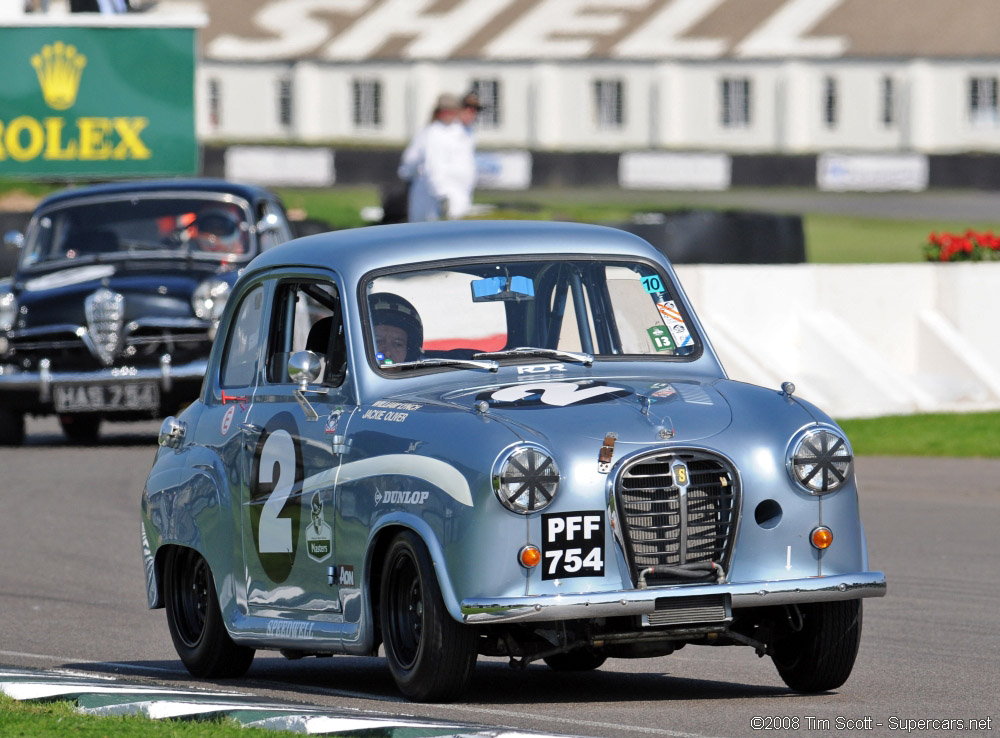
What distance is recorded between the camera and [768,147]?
8600 centimetres

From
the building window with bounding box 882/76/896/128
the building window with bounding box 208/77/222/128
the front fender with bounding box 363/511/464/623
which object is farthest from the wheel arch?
the building window with bounding box 208/77/222/128

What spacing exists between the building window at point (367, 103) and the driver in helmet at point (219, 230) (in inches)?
2897

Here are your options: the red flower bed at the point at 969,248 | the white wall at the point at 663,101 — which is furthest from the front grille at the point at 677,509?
the white wall at the point at 663,101

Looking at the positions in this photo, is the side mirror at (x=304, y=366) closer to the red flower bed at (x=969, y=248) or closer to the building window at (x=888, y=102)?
the red flower bed at (x=969, y=248)

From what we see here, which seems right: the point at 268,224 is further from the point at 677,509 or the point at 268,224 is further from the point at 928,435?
the point at 677,509

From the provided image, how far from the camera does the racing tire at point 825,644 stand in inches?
272

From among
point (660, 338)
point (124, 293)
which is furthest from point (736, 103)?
point (660, 338)

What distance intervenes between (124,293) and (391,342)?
9207mm

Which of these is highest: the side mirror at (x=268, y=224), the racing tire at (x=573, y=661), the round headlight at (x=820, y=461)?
the side mirror at (x=268, y=224)

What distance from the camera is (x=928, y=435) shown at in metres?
17.9

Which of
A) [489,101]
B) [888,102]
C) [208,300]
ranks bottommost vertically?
[208,300]

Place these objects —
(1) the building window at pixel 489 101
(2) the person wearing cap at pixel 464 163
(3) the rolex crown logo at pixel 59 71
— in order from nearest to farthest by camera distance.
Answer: (2) the person wearing cap at pixel 464 163 < (3) the rolex crown logo at pixel 59 71 < (1) the building window at pixel 489 101

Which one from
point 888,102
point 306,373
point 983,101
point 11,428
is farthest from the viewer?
point 888,102

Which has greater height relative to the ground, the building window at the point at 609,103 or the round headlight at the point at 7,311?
the building window at the point at 609,103
